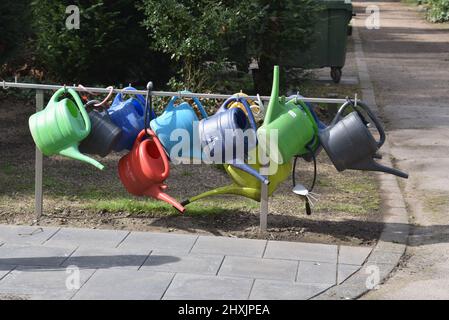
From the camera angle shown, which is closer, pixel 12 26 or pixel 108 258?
pixel 108 258

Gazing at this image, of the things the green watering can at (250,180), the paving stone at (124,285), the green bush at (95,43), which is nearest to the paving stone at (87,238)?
the paving stone at (124,285)

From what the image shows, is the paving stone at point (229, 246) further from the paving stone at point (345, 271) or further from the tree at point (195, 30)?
the tree at point (195, 30)

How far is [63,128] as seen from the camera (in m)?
6.29

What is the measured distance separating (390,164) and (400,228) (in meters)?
2.65

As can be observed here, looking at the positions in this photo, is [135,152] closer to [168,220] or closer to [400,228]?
[168,220]

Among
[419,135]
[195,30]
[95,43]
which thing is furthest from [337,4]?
[95,43]

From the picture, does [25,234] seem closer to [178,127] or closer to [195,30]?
[178,127]

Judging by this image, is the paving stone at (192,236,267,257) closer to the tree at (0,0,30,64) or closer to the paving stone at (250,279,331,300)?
the paving stone at (250,279,331,300)

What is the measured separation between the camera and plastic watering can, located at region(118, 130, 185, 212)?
6477 millimetres

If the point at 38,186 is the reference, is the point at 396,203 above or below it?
below

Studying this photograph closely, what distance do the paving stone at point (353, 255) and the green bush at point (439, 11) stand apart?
24.6 m

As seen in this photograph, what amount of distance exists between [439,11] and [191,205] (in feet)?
83.1

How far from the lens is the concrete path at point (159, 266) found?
536 centimetres
